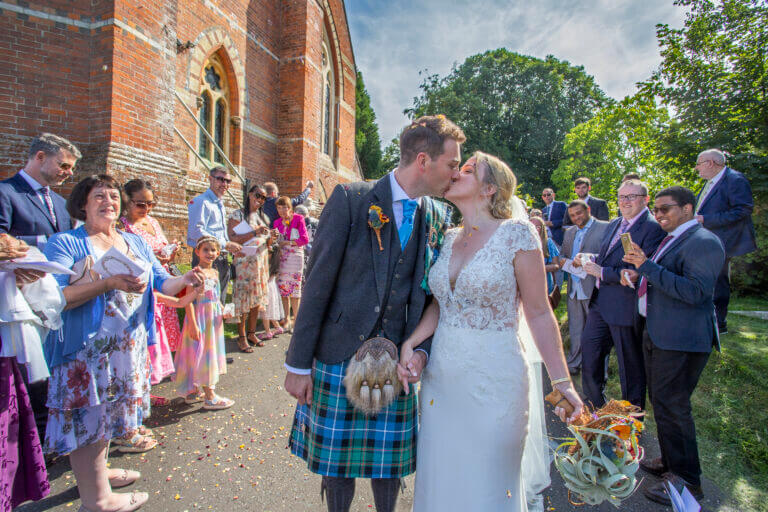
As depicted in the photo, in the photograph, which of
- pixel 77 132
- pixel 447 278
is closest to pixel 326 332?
pixel 447 278

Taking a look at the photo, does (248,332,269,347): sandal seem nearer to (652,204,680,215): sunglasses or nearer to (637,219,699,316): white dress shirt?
(637,219,699,316): white dress shirt

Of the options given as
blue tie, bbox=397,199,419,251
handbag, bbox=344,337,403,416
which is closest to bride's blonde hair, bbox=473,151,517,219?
blue tie, bbox=397,199,419,251

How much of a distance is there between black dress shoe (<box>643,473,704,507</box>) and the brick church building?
8186 millimetres

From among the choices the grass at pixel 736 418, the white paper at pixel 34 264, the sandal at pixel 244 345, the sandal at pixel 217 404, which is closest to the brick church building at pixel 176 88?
the sandal at pixel 244 345

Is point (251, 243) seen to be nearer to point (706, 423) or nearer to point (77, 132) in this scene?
point (77, 132)

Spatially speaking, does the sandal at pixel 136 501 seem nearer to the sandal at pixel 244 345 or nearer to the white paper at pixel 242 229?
the sandal at pixel 244 345

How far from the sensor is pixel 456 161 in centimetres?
215

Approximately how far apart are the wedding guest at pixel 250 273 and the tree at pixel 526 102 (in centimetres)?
2673

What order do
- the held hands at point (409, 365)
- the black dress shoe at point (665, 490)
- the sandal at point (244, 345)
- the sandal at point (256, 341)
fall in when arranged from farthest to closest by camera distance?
the sandal at point (256, 341) → the sandal at point (244, 345) → the black dress shoe at point (665, 490) → the held hands at point (409, 365)

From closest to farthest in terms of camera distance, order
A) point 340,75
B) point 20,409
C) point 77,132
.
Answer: point 20,409, point 77,132, point 340,75

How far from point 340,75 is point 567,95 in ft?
82.6

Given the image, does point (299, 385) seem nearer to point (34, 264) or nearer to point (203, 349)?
point (34, 264)

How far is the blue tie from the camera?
2.09 meters

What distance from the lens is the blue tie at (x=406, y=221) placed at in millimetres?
2094
